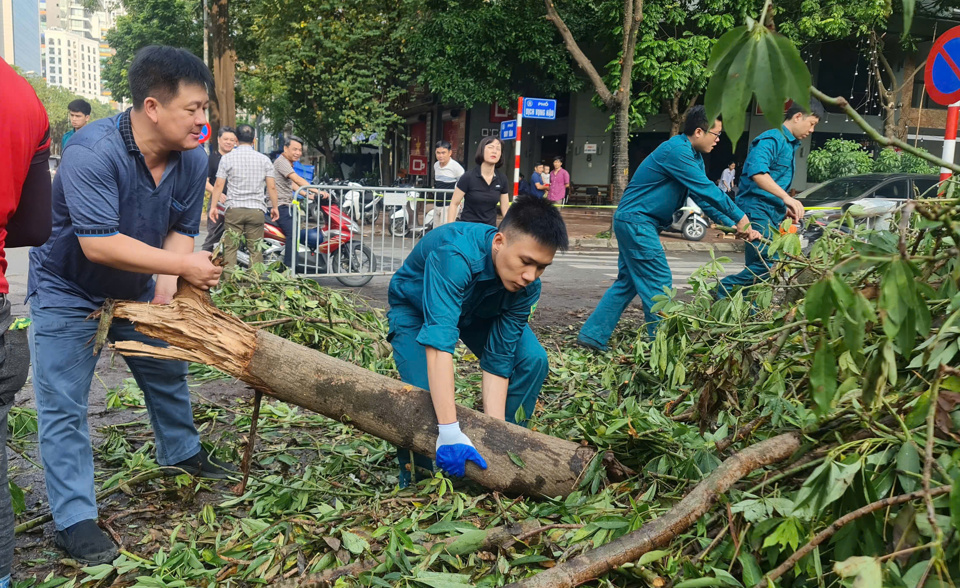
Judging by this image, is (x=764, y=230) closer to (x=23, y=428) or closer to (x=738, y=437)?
(x=738, y=437)

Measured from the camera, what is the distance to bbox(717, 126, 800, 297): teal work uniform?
5555mm

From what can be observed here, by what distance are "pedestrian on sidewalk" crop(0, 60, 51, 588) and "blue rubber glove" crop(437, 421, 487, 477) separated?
134 cm

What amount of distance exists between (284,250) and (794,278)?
6.26 m

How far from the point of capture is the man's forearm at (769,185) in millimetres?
5508

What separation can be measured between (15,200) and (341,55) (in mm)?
25321

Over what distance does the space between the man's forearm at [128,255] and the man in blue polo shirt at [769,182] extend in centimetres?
389

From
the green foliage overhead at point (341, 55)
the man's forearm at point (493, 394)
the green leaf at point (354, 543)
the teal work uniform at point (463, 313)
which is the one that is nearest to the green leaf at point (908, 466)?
the teal work uniform at point (463, 313)

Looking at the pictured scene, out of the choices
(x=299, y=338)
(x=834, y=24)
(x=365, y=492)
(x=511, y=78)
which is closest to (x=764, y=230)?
(x=299, y=338)

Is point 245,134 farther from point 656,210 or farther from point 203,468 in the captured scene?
point 203,468

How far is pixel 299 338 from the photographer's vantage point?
5.08m

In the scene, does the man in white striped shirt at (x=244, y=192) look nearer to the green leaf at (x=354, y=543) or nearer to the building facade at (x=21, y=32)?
the green leaf at (x=354, y=543)

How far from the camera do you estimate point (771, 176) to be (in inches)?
224

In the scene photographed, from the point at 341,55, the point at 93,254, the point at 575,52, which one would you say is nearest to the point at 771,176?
the point at 93,254

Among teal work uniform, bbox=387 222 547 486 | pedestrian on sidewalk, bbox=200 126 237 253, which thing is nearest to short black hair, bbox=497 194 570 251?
teal work uniform, bbox=387 222 547 486
